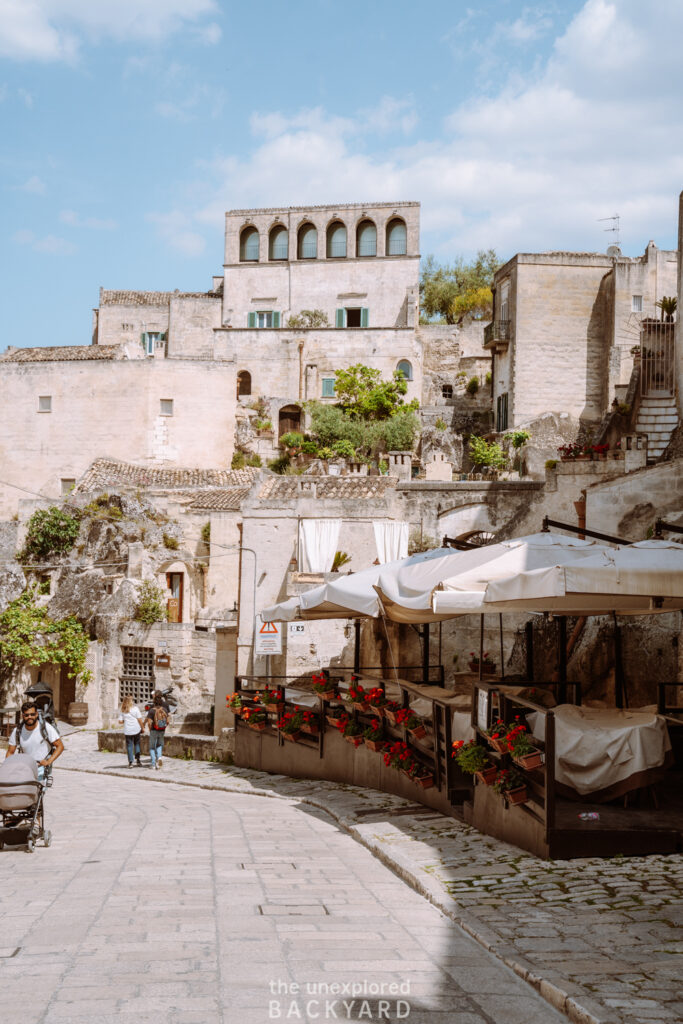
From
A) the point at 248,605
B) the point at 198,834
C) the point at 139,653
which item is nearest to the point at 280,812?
the point at 198,834

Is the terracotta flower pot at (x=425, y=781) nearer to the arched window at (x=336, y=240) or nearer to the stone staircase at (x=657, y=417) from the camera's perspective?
the stone staircase at (x=657, y=417)

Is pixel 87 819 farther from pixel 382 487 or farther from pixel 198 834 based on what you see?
pixel 382 487

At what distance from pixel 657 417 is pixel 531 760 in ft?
95.0

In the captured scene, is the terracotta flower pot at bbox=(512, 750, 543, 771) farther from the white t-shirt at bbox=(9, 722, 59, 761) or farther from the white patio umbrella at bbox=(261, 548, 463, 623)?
the white t-shirt at bbox=(9, 722, 59, 761)

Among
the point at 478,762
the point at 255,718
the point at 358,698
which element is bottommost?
the point at 255,718

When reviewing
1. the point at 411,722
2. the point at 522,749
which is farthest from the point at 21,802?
the point at 522,749

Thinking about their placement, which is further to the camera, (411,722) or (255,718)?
(255,718)

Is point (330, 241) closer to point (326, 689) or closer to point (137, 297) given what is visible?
point (137, 297)

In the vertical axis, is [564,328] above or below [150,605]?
above

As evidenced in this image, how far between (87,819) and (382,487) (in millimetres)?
14903

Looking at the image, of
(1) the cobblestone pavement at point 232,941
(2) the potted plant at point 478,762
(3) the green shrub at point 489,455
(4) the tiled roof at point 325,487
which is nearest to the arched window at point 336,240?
(3) the green shrub at point 489,455

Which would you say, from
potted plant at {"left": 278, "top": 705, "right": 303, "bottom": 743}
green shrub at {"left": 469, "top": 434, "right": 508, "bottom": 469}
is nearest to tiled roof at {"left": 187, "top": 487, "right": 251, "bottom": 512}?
green shrub at {"left": 469, "top": 434, "right": 508, "bottom": 469}

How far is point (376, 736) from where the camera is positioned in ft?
43.4

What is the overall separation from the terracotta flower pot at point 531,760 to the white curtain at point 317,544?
15034 mm
